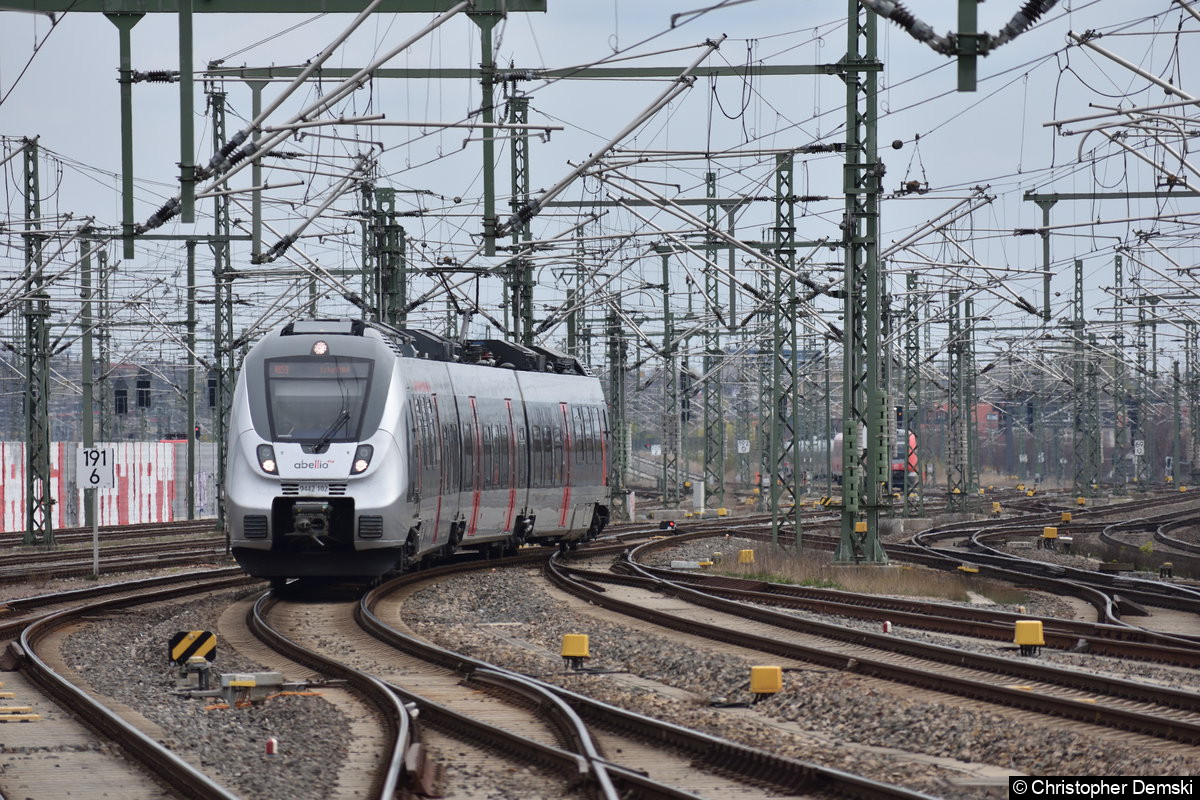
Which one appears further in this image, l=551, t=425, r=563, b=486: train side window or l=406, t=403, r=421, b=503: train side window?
l=551, t=425, r=563, b=486: train side window

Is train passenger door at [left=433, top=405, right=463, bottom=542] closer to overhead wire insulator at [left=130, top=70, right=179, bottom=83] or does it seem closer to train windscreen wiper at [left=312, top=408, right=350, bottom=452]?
train windscreen wiper at [left=312, top=408, right=350, bottom=452]

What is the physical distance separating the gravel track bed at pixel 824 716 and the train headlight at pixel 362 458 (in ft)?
8.57

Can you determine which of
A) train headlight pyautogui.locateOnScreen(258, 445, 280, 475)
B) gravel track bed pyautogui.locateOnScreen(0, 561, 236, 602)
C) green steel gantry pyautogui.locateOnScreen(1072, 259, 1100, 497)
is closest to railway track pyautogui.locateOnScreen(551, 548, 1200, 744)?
train headlight pyautogui.locateOnScreen(258, 445, 280, 475)

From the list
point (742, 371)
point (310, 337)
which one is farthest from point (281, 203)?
point (742, 371)

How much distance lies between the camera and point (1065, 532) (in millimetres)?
47750

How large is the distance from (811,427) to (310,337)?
73.8 metres

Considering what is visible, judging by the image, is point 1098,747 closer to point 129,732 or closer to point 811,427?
point 129,732

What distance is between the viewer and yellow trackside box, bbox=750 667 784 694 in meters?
13.8

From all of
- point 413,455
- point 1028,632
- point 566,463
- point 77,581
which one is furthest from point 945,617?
point 77,581

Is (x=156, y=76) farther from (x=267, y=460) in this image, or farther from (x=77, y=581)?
(x=77, y=581)

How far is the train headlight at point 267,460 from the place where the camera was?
22.1 meters

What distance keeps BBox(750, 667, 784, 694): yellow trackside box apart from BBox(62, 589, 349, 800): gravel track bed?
11.0ft

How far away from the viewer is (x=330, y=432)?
22.4 metres

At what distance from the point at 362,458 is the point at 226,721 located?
984 centimetres
